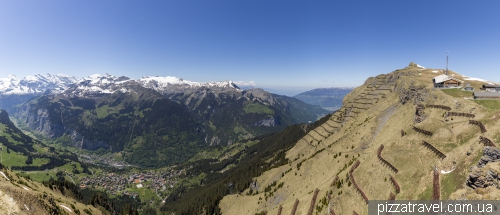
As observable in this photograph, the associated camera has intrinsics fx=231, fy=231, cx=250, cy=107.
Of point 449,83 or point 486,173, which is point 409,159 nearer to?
point 486,173

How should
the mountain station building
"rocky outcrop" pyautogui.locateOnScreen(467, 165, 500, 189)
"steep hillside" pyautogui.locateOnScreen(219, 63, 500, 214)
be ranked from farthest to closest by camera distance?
the mountain station building < "steep hillside" pyautogui.locateOnScreen(219, 63, 500, 214) < "rocky outcrop" pyautogui.locateOnScreen(467, 165, 500, 189)

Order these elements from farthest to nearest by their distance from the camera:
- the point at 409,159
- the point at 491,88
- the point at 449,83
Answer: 1. the point at 449,83
2. the point at 491,88
3. the point at 409,159

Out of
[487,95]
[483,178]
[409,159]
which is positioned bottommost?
[409,159]

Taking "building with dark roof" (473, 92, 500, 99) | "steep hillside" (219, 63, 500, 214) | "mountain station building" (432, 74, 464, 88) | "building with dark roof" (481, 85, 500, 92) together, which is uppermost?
"mountain station building" (432, 74, 464, 88)

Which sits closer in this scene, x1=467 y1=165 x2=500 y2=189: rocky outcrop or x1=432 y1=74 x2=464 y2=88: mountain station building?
x1=467 y1=165 x2=500 y2=189: rocky outcrop

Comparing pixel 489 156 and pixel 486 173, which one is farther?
pixel 489 156

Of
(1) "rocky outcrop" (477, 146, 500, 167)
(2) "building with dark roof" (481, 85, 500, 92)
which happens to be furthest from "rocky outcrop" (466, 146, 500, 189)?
(2) "building with dark roof" (481, 85, 500, 92)

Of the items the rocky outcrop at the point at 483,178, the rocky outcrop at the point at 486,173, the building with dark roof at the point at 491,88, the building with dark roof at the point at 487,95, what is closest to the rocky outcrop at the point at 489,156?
the rocky outcrop at the point at 486,173

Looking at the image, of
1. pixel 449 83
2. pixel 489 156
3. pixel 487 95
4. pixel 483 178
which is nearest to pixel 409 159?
pixel 489 156

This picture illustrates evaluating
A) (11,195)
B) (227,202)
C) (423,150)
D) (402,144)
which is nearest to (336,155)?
(402,144)

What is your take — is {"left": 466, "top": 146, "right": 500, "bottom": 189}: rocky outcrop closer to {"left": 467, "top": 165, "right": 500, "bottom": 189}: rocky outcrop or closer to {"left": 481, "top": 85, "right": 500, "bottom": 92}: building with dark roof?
{"left": 467, "top": 165, "right": 500, "bottom": 189}: rocky outcrop

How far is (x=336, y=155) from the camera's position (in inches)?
3209

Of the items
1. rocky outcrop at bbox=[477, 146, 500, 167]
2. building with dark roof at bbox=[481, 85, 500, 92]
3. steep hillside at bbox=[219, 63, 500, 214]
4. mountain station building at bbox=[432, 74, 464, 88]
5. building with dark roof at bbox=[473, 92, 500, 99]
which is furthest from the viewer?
mountain station building at bbox=[432, 74, 464, 88]

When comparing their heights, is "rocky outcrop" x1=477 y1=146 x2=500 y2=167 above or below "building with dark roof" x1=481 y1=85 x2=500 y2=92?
below
